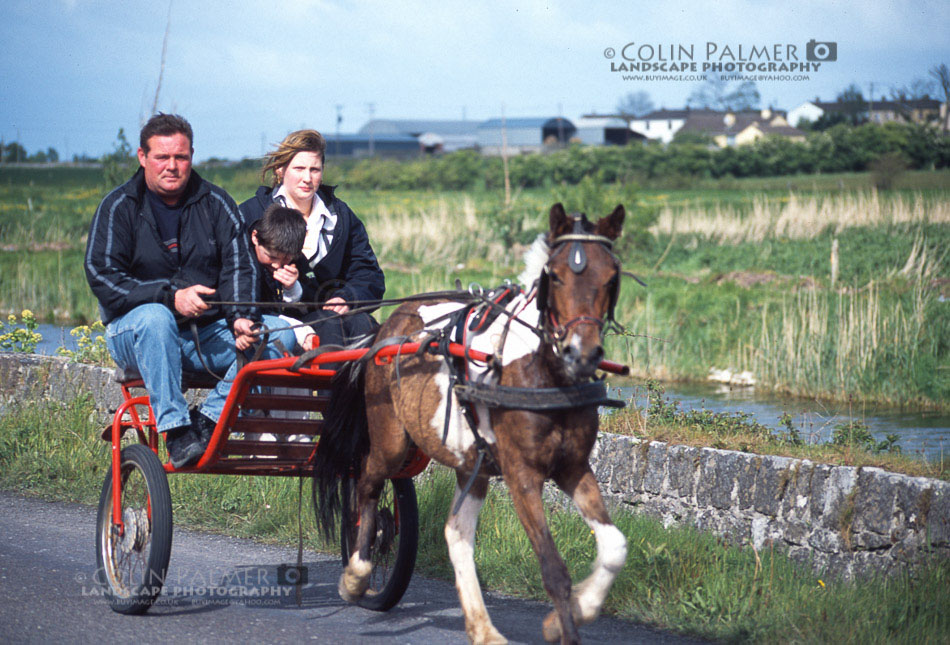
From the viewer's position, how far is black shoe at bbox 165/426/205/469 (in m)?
5.05

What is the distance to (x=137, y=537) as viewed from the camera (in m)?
5.12

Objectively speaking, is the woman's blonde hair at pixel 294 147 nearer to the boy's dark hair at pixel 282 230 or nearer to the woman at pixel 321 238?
the woman at pixel 321 238

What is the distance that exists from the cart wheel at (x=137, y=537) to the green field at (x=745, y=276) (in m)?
2.63

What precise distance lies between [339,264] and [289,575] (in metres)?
1.85

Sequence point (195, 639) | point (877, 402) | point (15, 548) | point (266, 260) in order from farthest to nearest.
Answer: point (877, 402), point (15, 548), point (266, 260), point (195, 639)

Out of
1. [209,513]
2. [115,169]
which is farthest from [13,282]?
[209,513]

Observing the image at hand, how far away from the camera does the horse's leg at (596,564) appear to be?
4004 mm

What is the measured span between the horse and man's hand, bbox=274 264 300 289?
0.81 metres

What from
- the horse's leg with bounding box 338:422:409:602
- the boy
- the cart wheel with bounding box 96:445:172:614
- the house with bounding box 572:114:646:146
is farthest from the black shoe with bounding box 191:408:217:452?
the house with bounding box 572:114:646:146

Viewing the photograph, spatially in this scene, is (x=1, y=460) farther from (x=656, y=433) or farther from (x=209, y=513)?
(x=656, y=433)

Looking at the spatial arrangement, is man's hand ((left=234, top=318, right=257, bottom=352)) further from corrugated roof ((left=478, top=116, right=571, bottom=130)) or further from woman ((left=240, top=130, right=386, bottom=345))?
corrugated roof ((left=478, top=116, right=571, bottom=130))

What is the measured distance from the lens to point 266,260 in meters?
5.72

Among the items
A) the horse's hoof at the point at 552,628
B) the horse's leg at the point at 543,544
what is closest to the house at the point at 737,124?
the horse's leg at the point at 543,544

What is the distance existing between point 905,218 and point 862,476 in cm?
1868
